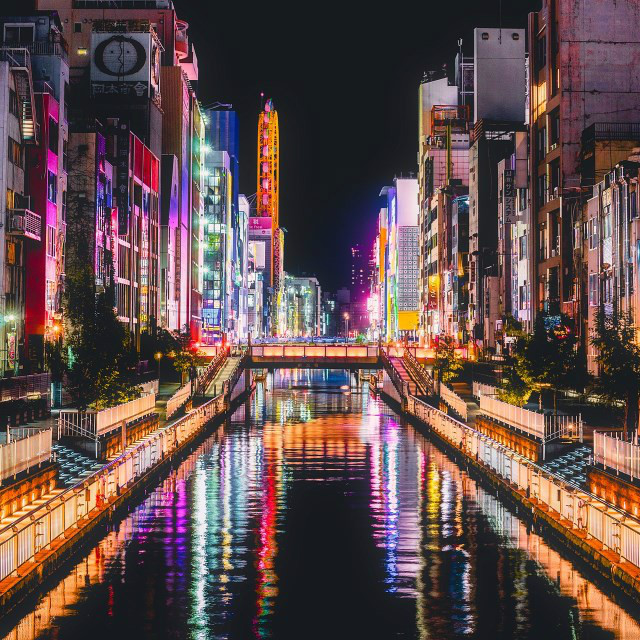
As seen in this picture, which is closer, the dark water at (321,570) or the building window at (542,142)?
the dark water at (321,570)

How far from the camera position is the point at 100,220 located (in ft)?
351

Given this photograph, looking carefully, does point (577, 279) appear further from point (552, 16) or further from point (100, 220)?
point (100, 220)

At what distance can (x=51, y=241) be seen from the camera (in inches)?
3329

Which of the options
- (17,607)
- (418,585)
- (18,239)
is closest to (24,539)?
(17,607)

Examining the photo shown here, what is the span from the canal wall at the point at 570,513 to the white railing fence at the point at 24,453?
14799mm

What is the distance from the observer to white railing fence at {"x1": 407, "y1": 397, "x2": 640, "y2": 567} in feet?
77.4

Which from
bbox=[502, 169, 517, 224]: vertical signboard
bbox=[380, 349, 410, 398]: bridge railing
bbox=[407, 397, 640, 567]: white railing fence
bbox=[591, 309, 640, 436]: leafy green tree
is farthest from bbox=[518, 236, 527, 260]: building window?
bbox=[591, 309, 640, 436]: leafy green tree

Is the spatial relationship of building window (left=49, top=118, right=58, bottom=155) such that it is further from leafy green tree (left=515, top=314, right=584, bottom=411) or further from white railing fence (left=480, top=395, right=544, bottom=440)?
white railing fence (left=480, top=395, right=544, bottom=440)

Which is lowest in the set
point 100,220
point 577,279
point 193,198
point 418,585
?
point 418,585

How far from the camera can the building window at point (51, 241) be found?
3280 inches

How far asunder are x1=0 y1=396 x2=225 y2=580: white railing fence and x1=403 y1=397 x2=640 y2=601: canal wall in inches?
471

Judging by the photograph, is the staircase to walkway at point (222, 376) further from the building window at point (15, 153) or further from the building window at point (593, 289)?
the building window at point (593, 289)

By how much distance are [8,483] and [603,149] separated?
59.7 meters

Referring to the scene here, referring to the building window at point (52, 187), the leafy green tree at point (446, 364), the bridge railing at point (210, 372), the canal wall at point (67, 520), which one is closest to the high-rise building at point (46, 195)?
the building window at point (52, 187)
